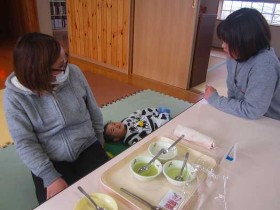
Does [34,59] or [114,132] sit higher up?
[34,59]

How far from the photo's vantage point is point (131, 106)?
2348mm

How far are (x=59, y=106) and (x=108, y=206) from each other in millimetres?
546

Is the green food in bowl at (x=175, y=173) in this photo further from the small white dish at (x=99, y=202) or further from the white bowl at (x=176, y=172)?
the small white dish at (x=99, y=202)

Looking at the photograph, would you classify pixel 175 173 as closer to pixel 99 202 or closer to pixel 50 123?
pixel 99 202

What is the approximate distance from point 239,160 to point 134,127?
103 cm

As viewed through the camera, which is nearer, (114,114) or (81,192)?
(81,192)

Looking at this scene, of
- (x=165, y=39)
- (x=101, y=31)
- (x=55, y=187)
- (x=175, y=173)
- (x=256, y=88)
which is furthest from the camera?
(x=101, y=31)

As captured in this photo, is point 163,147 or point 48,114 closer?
point 163,147

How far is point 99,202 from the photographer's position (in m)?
0.59

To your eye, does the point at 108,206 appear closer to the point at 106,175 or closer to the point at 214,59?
the point at 106,175

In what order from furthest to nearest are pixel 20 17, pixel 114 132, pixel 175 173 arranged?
1. pixel 20 17
2. pixel 114 132
3. pixel 175 173

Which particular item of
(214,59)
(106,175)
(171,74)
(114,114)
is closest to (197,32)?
(171,74)

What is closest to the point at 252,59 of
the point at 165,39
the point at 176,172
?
the point at 176,172

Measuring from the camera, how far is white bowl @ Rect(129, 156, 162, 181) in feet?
2.20
